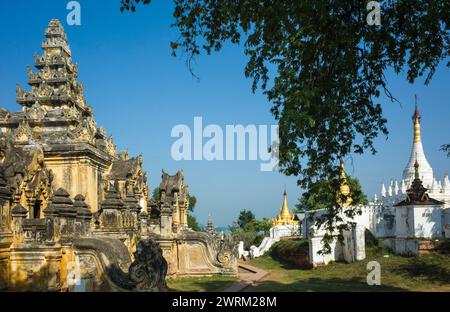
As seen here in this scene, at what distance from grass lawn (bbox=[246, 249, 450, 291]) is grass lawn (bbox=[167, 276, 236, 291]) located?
1.30m

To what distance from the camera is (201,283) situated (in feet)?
68.1

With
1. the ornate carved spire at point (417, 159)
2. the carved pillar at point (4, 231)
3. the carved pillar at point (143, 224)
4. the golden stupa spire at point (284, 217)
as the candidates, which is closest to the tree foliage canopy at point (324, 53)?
the carved pillar at point (4, 231)

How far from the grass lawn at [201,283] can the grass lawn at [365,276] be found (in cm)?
130

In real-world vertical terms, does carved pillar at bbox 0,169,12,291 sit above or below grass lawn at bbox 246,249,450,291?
above

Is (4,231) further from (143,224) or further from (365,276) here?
(365,276)

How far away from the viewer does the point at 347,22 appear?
9781 mm

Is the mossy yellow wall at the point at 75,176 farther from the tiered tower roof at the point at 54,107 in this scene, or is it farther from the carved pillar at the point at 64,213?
the carved pillar at the point at 64,213

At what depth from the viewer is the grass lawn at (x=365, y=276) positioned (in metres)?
20.2

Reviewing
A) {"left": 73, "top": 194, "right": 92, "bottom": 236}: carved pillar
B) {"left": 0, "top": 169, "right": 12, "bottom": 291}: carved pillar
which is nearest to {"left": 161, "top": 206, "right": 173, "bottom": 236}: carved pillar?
{"left": 73, "top": 194, "right": 92, "bottom": 236}: carved pillar

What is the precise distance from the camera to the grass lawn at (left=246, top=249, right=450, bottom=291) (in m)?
20.2

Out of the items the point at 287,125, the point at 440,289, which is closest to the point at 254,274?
the point at 440,289

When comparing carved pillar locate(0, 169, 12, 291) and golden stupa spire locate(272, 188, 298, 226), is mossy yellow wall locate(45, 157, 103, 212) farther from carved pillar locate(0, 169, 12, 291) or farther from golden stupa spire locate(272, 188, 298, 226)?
golden stupa spire locate(272, 188, 298, 226)

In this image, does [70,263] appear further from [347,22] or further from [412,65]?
[412,65]
